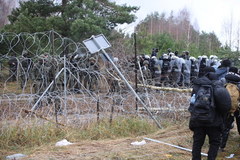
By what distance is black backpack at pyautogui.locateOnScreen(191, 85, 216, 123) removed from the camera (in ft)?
13.0

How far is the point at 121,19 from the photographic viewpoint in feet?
46.6

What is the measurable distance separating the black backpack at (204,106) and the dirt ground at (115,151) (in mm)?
1006

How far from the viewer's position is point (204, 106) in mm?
3949

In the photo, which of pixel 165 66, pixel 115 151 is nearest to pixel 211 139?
pixel 115 151

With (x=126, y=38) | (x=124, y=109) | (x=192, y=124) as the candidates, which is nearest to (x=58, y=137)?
(x=124, y=109)

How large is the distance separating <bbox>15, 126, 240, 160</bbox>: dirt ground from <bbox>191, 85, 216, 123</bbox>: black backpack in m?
1.01

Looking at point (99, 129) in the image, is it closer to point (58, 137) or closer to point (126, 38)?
point (58, 137)

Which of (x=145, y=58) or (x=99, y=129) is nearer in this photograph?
(x=99, y=129)

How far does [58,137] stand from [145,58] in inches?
337

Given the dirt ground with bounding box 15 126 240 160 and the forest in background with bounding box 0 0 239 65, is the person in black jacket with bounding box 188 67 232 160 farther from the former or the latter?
the forest in background with bounding box 0 0 239 65

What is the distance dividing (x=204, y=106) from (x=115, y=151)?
1.59 meters

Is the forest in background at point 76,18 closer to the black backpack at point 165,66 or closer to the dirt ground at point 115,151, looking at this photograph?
the black backpack at point 165,66

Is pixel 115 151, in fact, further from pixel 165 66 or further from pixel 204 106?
pixel 165 66

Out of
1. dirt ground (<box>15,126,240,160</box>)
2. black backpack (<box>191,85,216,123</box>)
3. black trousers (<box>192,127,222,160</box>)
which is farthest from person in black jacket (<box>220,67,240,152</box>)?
black backpack (<box>191,85,216,123</box>)
